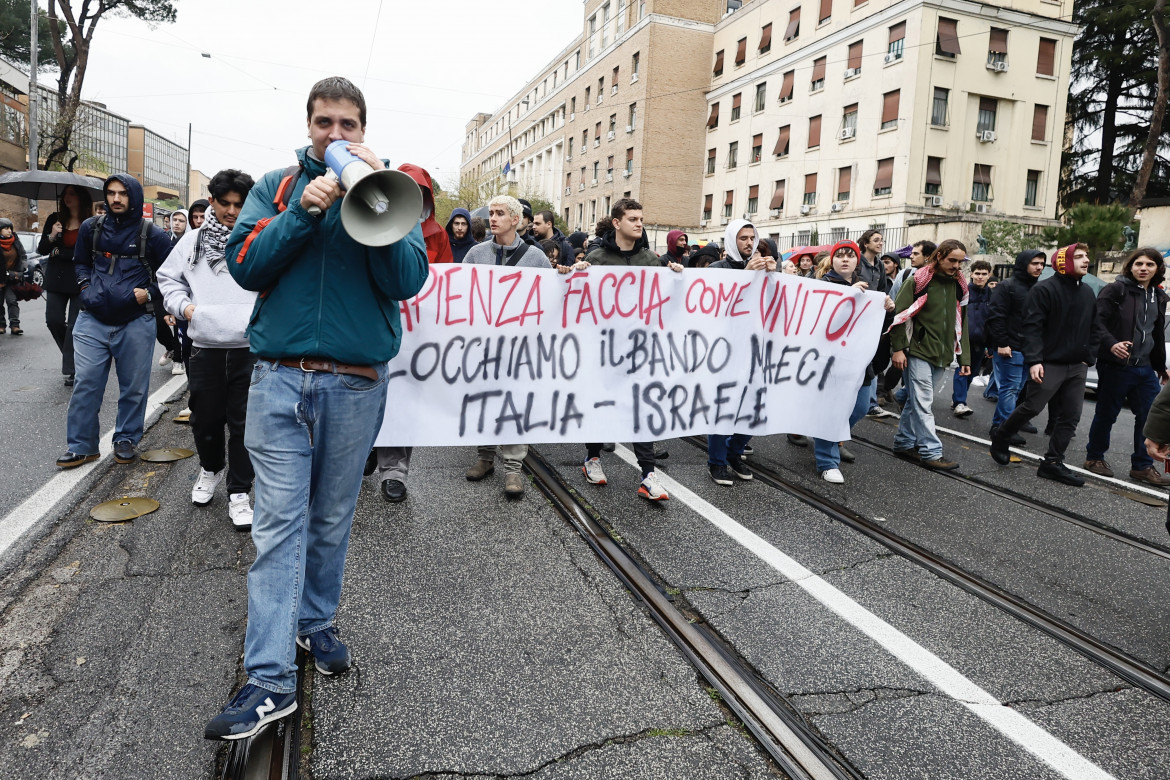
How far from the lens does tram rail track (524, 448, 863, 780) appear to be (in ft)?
8.11

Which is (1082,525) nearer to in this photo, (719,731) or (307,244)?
(719,731)

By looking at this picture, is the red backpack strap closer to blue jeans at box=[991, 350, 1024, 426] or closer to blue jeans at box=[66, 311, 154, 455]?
blue jeans at box=[66, 311, 154, 455]

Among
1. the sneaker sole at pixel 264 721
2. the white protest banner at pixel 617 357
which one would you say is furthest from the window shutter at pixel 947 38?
the sneaker sole at pixel 264 721

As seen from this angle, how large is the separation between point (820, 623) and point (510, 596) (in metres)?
1.39

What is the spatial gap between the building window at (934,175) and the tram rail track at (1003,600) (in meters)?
29.9

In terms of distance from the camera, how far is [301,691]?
9.14 ft

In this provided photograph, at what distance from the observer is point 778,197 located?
126 ft

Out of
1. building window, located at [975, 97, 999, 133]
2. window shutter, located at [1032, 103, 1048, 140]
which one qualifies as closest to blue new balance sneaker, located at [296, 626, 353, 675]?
building window, located at [975, 97, 999, 133]

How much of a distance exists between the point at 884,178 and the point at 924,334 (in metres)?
27.9

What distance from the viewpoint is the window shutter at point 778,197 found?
1507 inches

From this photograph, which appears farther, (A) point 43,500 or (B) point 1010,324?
(B) point 1010,324

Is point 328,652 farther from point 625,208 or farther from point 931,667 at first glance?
point 625,208

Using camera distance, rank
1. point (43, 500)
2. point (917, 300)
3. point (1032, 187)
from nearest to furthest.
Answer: point (43, 500), point (917, 300), point (1032, 187)

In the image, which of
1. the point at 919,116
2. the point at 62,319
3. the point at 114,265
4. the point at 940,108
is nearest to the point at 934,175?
the point at 919,116
